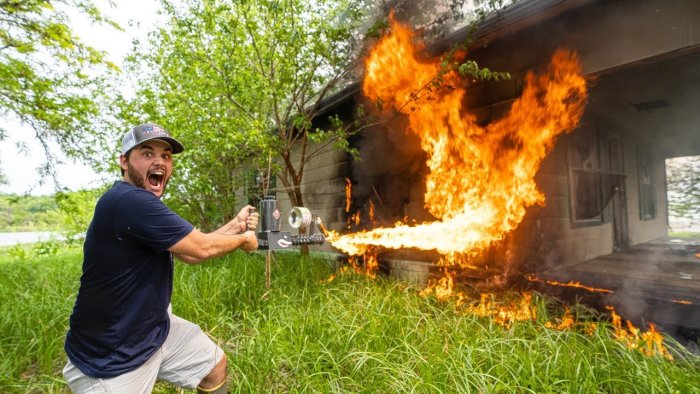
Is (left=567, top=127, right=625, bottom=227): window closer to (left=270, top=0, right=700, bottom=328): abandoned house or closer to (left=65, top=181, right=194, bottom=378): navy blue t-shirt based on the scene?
(left=270, top=0, right=700, bottom=328): abandoned house

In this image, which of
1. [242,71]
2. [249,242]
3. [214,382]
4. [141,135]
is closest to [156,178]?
[141,135]

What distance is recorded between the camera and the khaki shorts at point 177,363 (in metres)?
2.16

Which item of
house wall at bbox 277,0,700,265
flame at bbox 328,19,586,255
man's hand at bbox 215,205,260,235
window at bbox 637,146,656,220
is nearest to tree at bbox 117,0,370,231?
flame at bbox 328,19,586,255

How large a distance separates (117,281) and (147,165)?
82cm

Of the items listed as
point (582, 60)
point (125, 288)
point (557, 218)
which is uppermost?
point (582, 60)

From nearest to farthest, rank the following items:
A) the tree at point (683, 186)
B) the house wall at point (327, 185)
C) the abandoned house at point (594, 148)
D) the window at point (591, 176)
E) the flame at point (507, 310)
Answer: the abandoned house at point (594, 148), the flame at point (507, 310), the window at point (591, 176), the house wall at point (327, 185), the tree at point (683, 186)

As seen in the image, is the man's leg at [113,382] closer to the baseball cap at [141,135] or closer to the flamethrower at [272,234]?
the flamethrower at [272,234]

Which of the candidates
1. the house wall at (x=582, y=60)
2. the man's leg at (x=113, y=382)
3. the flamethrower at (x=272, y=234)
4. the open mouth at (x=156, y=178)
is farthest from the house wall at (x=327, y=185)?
the man's leg at (x=113, y=382)

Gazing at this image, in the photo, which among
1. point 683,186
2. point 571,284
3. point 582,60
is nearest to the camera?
point 582,60

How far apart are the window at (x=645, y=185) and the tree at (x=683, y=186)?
7.99 ft

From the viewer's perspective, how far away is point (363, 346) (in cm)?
354

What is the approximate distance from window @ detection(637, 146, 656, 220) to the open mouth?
1112 centimetres

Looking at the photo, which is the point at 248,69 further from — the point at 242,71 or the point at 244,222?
the point at 244,222

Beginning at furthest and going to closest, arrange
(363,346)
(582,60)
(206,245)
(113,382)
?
1. (582,60)
2. (363,346)
3. (206,245)
4. (113,382)
